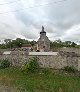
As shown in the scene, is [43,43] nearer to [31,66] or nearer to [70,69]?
[31,66]

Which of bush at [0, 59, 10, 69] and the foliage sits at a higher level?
bush at [0, 59, 10, 69]

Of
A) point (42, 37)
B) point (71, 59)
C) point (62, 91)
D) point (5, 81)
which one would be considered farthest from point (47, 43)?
point (62, 91)

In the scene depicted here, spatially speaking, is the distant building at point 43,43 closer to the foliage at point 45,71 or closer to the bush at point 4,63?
the bush at point 4,63

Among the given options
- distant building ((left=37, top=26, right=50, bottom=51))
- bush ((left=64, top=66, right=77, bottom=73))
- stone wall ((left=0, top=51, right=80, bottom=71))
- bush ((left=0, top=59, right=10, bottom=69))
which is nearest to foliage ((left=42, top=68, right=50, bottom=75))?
stone wall ((left=0, top=51, right=80, bottom=71))

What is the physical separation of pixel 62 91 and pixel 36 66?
8.55 metres

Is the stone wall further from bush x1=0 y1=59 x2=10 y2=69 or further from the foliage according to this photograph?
the foliage

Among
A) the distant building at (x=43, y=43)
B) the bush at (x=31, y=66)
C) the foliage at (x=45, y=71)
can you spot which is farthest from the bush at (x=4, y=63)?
the distant building at (x=43, y=43)

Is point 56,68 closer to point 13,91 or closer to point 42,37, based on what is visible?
point 13,91

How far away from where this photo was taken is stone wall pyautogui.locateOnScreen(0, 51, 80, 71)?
18.8m

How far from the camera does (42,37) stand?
4422cm

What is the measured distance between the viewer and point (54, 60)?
19641 mm

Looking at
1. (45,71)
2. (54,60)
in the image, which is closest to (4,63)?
(45,71)

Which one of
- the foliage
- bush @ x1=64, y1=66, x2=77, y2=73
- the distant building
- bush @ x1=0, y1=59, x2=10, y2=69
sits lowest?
the foliage

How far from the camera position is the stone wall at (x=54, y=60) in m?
18.8
